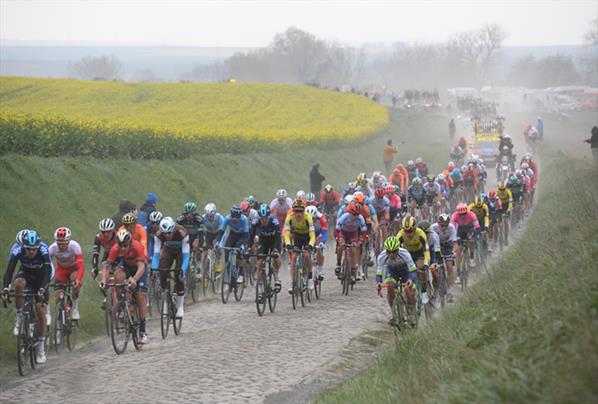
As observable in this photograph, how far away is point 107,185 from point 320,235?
1044 centimetres

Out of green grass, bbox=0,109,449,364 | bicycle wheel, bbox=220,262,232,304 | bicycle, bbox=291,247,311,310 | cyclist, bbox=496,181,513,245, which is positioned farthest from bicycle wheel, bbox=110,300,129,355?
cyclist, bbox=496,181,513,245

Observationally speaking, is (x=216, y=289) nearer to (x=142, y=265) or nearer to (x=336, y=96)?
(x=142, y=265)

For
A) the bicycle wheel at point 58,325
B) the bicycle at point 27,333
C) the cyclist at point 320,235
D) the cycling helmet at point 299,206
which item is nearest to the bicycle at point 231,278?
the cycling helmet at point 299,206

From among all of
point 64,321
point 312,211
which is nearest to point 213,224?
point 312,211

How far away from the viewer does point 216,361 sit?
48.0ft

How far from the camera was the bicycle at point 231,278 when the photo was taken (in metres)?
20.3

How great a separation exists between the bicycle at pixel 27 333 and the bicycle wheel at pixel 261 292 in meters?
4.67

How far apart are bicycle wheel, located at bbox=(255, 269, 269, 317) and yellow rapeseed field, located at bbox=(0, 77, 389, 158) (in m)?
11.2

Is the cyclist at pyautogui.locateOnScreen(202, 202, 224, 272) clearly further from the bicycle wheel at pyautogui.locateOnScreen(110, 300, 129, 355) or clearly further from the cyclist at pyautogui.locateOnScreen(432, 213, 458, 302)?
the bicycle wheel at pyautogui.locateOnScreen(110, 300, 129, 355)

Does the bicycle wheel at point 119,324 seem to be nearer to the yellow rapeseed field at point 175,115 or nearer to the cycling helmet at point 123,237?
the cycling helmet at point 123,237

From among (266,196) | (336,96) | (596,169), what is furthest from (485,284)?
(336,96)

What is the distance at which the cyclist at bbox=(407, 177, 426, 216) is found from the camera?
29375mm

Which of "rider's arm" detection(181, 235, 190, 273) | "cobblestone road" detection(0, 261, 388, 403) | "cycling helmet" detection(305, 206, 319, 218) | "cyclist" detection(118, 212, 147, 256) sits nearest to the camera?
"cobblestone road" detection(0, 261, 388, 403)

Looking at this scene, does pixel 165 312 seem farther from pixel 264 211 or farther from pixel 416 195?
pixel 416 195
